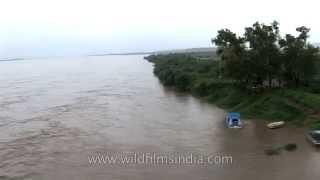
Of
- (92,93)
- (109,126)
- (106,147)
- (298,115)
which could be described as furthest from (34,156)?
(92,93)

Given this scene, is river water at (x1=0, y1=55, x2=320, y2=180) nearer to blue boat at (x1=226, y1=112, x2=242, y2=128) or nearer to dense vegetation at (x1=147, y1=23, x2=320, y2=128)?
blue boat at (x1=226, y1=112, x2=242, y2=128)

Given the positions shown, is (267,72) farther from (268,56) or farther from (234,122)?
(234,122)

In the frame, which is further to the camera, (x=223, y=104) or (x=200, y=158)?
(x=223, y=104)

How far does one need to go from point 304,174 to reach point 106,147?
7025 millimetres

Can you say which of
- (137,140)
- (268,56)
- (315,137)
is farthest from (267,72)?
(137,140)

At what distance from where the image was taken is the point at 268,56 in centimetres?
2412

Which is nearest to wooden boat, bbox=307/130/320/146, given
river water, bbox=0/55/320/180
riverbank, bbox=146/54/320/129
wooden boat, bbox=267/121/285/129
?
river water, bbox=0/55/320/180

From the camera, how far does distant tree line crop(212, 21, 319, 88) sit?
24.0 metres

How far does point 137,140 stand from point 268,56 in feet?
31.7

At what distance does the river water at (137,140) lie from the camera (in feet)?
44.6

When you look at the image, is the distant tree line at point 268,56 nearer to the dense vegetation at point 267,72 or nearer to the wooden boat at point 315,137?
the dense vegetation at point 267,72

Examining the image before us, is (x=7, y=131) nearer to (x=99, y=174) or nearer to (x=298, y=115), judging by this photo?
(x=99, y=174)

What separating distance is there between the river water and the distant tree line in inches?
103

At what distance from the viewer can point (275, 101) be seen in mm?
22234
